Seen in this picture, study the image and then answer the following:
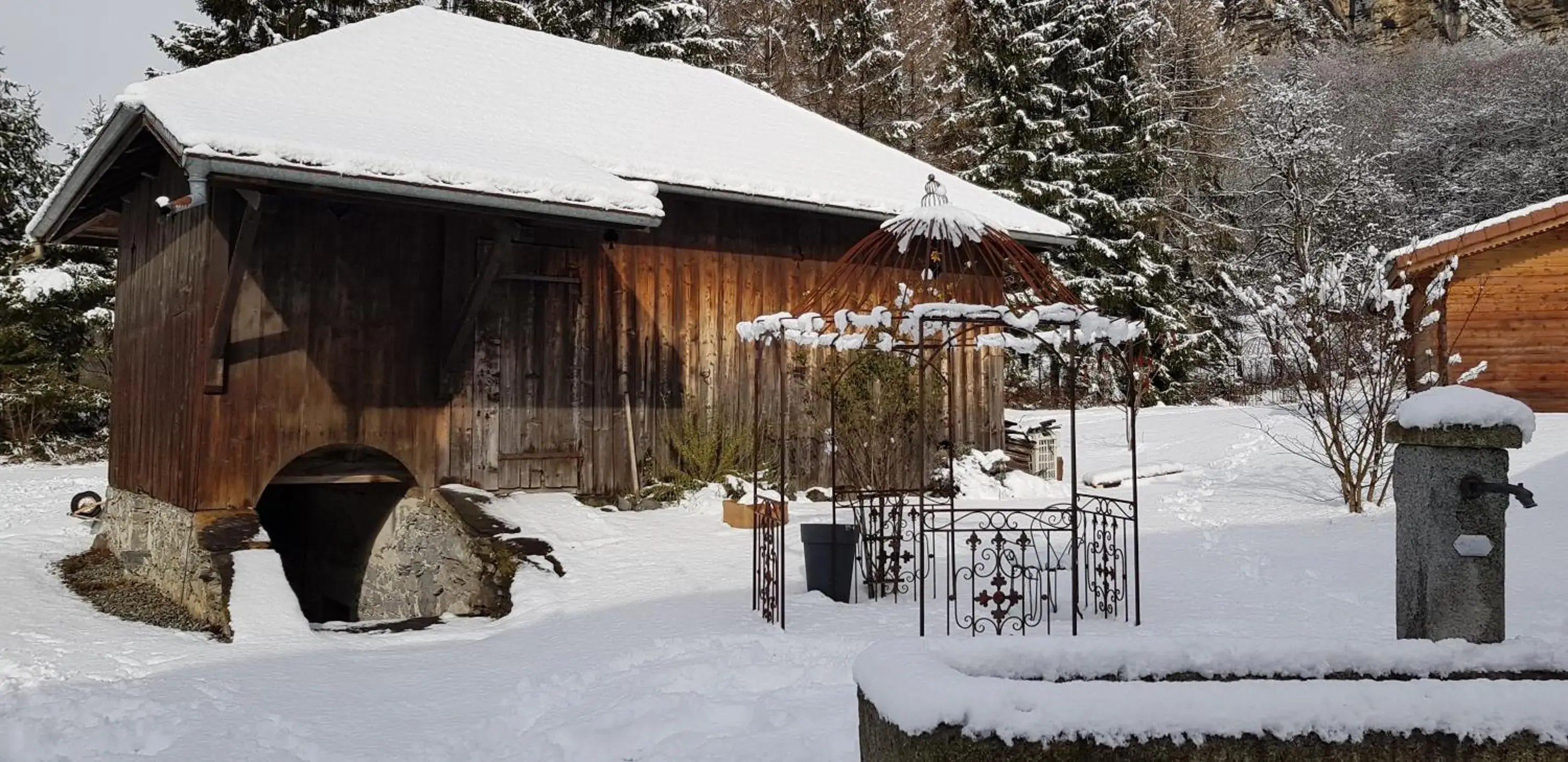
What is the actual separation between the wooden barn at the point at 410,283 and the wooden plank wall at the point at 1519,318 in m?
7.63

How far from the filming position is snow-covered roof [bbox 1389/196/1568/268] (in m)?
15.2

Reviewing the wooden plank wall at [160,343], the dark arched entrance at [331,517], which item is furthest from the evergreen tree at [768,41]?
the wooden plank wall at [160,343]

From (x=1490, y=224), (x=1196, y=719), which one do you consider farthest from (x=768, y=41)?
(x=1196, y=719)

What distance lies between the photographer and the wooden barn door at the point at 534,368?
996 centimetres

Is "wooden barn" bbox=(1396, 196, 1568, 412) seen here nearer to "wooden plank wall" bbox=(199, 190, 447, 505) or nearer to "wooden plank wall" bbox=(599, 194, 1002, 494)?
"wooden plank wall" bbox=(599, 194, 1002, 494)

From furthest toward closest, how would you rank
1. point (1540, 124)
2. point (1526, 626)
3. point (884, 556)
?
point (1540, 124) < point (884, 556) < point (1526, 626)

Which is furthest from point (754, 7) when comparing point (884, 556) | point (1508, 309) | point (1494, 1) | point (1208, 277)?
point (1494, 1)

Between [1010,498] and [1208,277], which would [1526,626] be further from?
[1208,277]

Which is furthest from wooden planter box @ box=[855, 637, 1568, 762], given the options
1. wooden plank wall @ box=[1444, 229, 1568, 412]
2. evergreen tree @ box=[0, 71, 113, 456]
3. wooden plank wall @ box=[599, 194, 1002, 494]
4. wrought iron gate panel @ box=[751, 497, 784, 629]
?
evergreen tree @ box=[0, 71, 113, 456]

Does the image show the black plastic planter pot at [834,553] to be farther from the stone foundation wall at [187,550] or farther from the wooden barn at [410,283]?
the stone foundation wall at [187,550]

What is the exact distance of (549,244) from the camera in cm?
1029

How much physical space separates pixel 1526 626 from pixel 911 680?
→ 521 centimetres

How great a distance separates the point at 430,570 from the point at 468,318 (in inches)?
86.8

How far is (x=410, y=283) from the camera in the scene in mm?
9445
